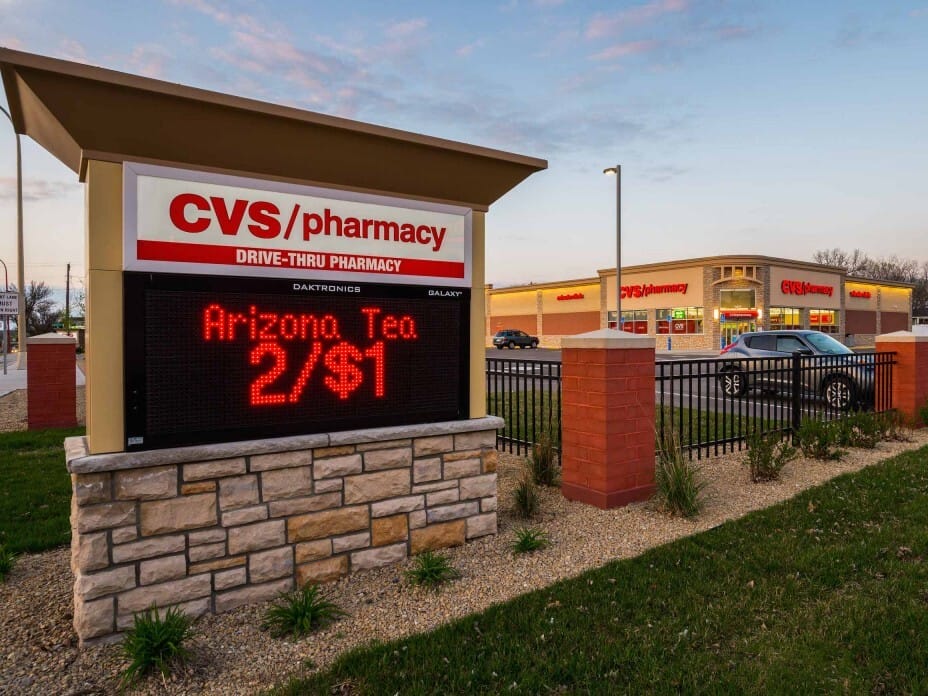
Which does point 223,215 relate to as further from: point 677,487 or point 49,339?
point 49,339

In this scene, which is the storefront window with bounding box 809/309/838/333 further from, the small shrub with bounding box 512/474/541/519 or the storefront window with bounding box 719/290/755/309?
the small shrub with bounding box 512/474/541/519

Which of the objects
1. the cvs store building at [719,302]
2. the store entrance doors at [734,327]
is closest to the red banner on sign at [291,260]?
the cvs store building at [719,302]

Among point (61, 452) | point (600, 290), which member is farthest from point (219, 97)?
point (600, 290)

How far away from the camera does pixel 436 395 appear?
14.0ft

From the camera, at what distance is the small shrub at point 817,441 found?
7180 mm

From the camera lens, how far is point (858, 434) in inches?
320

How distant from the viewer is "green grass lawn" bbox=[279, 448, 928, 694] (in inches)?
107

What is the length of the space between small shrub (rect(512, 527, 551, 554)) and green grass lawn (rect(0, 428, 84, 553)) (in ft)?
12.2

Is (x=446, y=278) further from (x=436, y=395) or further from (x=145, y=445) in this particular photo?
(x=145, y=445)

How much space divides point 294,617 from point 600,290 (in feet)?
148

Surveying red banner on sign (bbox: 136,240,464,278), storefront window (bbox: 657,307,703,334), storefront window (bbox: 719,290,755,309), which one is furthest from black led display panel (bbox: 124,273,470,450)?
storefront window (bbox: 657,307,703,334)

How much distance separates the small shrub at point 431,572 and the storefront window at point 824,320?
4684 centimetres

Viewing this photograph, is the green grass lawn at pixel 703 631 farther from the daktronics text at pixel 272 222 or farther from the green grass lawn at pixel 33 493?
the green grass lawn at pixel 33 493

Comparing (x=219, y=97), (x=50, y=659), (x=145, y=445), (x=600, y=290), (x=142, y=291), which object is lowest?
(x=50, y=659)
